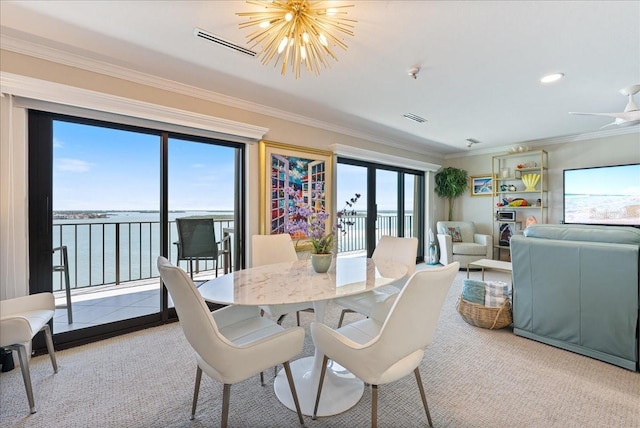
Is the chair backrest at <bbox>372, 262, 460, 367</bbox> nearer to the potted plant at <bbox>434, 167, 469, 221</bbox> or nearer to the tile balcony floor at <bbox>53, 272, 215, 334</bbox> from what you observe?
the tile balcony floor at <bbox>53, 272, 215, 334</bbox>

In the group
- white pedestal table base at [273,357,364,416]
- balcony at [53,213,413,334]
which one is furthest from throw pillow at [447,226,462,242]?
white pedestal table base at [273,357,364,416]

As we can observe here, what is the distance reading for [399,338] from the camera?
1.26 meters

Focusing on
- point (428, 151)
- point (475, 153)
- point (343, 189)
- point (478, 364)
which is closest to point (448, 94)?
point (343, 189)

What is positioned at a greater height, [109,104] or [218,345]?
[109,104]

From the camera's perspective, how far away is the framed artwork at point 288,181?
3465mm

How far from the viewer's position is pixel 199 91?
9.64 ft

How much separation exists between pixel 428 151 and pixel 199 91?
4642 mm

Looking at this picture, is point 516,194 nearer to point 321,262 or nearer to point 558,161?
point 558,161

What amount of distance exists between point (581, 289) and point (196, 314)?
2723 millimetres

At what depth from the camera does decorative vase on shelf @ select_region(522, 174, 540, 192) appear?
16.8 feet

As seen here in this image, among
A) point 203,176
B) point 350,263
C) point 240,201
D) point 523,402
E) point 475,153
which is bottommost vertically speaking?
point 523,402

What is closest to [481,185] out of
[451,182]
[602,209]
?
[451,182]

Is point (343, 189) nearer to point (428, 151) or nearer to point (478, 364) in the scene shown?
point (428, 151)

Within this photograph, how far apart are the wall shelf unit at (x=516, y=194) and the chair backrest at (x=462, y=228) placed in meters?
0.50
